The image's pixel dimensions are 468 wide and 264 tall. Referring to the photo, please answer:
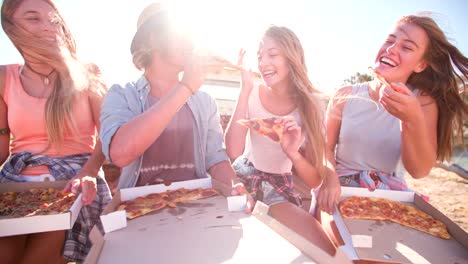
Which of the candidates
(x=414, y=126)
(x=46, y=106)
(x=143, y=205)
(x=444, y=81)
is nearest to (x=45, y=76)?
(x=46, y=106)

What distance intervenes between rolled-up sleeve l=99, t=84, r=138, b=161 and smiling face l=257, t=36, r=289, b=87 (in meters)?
1.21

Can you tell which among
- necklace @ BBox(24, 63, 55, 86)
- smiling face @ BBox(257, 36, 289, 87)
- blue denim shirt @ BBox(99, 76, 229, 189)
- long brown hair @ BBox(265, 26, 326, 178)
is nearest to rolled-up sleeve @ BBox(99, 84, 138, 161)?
blue denim shirt @ BBox(99, 76, 229, 189)

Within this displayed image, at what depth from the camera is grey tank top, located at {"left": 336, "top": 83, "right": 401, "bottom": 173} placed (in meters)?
2.29

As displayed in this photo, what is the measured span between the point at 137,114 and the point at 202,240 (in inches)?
42.8

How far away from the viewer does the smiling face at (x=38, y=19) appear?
1955 millimetres

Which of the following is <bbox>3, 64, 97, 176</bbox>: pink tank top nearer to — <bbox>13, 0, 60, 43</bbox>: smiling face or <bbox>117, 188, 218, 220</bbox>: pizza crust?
<bbox>13, 0, 60, 43</bbox>: smiling face

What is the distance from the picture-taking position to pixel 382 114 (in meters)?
2.39

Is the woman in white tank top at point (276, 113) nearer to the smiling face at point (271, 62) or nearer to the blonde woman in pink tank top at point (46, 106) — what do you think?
the smiling face at point (271, 62)

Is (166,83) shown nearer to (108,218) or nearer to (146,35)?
(146,35)

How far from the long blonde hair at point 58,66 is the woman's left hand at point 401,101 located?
2004 mm

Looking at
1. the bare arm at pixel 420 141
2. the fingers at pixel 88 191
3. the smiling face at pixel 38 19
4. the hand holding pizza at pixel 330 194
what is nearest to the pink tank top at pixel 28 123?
the smiling face at pixel 38 19

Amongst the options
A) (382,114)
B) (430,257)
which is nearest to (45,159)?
(430,257)

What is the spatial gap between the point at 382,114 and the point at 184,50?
1.65 m

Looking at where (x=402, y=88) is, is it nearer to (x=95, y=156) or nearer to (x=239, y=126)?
(x=239, y=126)
